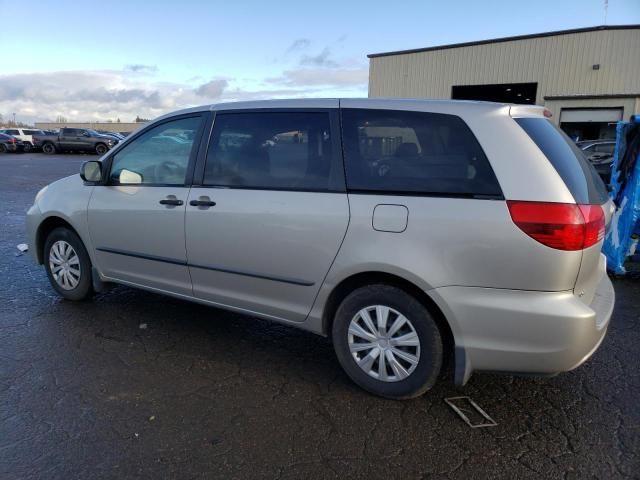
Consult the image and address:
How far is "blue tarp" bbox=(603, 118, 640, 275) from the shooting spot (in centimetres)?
562

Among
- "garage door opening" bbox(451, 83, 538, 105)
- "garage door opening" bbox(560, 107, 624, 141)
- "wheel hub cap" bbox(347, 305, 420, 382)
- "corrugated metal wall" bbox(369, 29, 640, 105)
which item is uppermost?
"corrugated metal wall" bbox(369, 29, 640, 105)

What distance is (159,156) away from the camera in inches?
158

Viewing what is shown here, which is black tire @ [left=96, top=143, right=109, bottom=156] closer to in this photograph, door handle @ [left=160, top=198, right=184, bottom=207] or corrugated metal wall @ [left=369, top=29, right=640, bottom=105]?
corrugated metal wall @ [left=369, top=29, right=640, bottom=105]

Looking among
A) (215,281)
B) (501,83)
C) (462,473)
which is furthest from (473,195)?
(501,83)

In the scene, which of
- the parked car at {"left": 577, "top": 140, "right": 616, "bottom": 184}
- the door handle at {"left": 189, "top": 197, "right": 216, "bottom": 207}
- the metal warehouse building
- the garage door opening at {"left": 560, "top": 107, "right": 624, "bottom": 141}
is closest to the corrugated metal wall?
the metal warehouse building

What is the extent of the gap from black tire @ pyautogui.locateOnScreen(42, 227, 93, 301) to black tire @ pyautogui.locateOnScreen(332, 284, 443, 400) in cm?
265

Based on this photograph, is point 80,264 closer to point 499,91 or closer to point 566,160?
point 566,160

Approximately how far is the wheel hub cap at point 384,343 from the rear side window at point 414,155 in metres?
0.75

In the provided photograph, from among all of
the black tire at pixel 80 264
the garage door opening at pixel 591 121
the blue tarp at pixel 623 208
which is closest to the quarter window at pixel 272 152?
the black tire at pixel 80 264

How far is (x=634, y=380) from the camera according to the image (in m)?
3.27

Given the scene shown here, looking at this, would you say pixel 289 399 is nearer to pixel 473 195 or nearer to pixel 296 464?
pixel 296 464

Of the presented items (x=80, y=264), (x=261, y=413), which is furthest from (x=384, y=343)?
(x=80, y=264)

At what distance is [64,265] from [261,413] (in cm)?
282

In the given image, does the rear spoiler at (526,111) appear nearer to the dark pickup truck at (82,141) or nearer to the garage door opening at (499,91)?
the garage door opening at (499,91)
